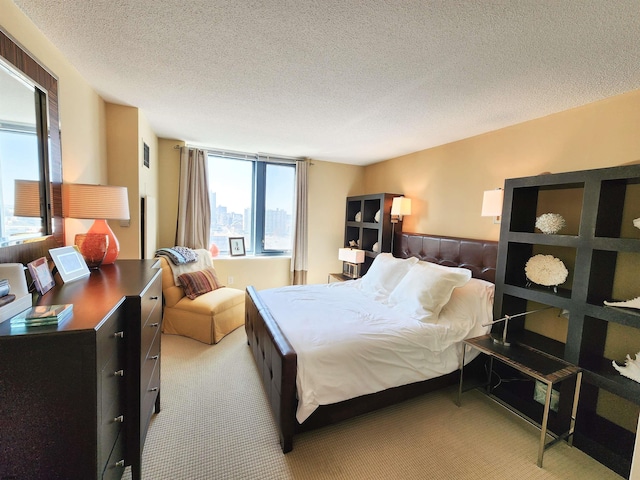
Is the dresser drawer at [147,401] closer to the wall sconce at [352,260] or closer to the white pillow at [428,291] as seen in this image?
the white pillow at [428,291]

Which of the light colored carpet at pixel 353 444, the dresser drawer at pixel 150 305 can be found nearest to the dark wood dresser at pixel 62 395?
the dresser drawer at pixel 150 305

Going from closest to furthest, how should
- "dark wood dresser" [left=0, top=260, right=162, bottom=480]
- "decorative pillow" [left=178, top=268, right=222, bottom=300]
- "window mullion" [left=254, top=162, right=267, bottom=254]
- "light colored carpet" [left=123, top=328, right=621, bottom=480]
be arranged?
"dark wood dresser" [left=0, top=260, right=162, bottom=480] → "light colored carpet" [left=123, top=328, right=621, bottom=480] → "decorative pillow" [left=178, top=268, right=222, bottom=300] → "window mullion" [left=254, top=162, right=267, bottom=254]

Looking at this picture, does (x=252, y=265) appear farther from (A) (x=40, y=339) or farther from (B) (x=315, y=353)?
(A) (x=40, y=339)

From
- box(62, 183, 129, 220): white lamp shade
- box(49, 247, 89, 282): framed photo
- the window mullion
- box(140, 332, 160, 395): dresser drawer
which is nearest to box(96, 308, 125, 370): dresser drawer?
box(140, 332, 160, 395): dresser drawer

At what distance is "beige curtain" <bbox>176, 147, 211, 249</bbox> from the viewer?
12.6 ft

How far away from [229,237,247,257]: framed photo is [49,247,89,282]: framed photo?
2.68 m

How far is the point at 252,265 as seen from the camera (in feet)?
14.3

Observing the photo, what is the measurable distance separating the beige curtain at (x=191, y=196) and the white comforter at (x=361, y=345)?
6.48 ft

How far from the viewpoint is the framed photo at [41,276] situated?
3.87 feet

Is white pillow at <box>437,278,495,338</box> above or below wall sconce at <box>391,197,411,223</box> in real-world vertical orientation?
below

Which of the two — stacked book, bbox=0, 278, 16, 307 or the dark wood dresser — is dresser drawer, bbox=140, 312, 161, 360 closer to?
the dark wood dresser

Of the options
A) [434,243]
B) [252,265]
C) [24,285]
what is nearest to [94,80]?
[24,285]

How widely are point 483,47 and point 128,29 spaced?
195cm

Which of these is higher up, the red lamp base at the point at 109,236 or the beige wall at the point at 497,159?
the beige wall at the point at 497,159
